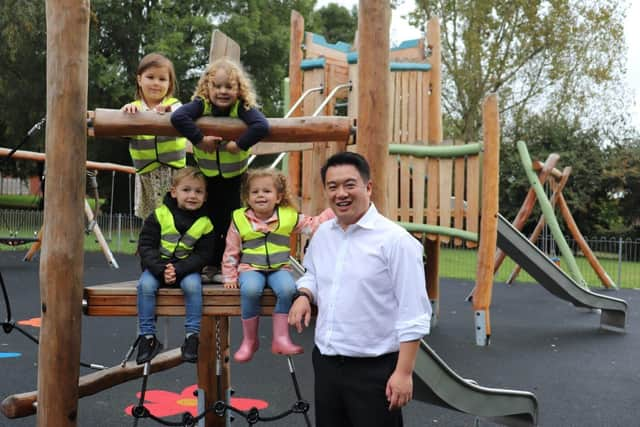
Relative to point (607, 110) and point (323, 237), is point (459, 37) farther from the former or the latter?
point (323, 237)

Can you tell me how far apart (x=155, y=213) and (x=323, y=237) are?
902 mm

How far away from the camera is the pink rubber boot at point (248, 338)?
9.77ft

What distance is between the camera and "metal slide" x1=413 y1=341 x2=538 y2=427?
3.45 meters

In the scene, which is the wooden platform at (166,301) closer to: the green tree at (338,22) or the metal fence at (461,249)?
the metal fence at (461,249)

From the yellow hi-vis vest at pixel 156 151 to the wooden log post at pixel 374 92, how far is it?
1.14 metres

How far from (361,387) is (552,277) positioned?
6.55m

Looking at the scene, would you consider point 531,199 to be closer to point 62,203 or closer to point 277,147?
point 277,147

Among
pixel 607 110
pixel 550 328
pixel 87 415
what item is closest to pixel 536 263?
pixel 550 328

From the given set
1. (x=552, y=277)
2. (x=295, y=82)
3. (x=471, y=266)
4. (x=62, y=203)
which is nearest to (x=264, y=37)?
(x=471, y=266)

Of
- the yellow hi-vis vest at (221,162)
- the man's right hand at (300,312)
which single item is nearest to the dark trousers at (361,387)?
the man's right hand at (300,312)

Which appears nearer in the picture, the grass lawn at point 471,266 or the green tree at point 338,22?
the grass lawn at point 471,266

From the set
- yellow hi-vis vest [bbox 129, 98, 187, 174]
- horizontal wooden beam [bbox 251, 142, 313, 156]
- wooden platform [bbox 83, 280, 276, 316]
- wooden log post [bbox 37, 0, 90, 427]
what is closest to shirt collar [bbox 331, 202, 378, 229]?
wooden platform [bbox 83, 280, 276, 316]

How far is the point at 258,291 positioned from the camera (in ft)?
9.76

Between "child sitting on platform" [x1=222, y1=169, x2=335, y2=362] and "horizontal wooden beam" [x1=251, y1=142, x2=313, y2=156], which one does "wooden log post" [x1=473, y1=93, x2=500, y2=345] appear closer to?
"horizontal wooden beam" [x1=251, y1=142, x2=313, y2=156]
